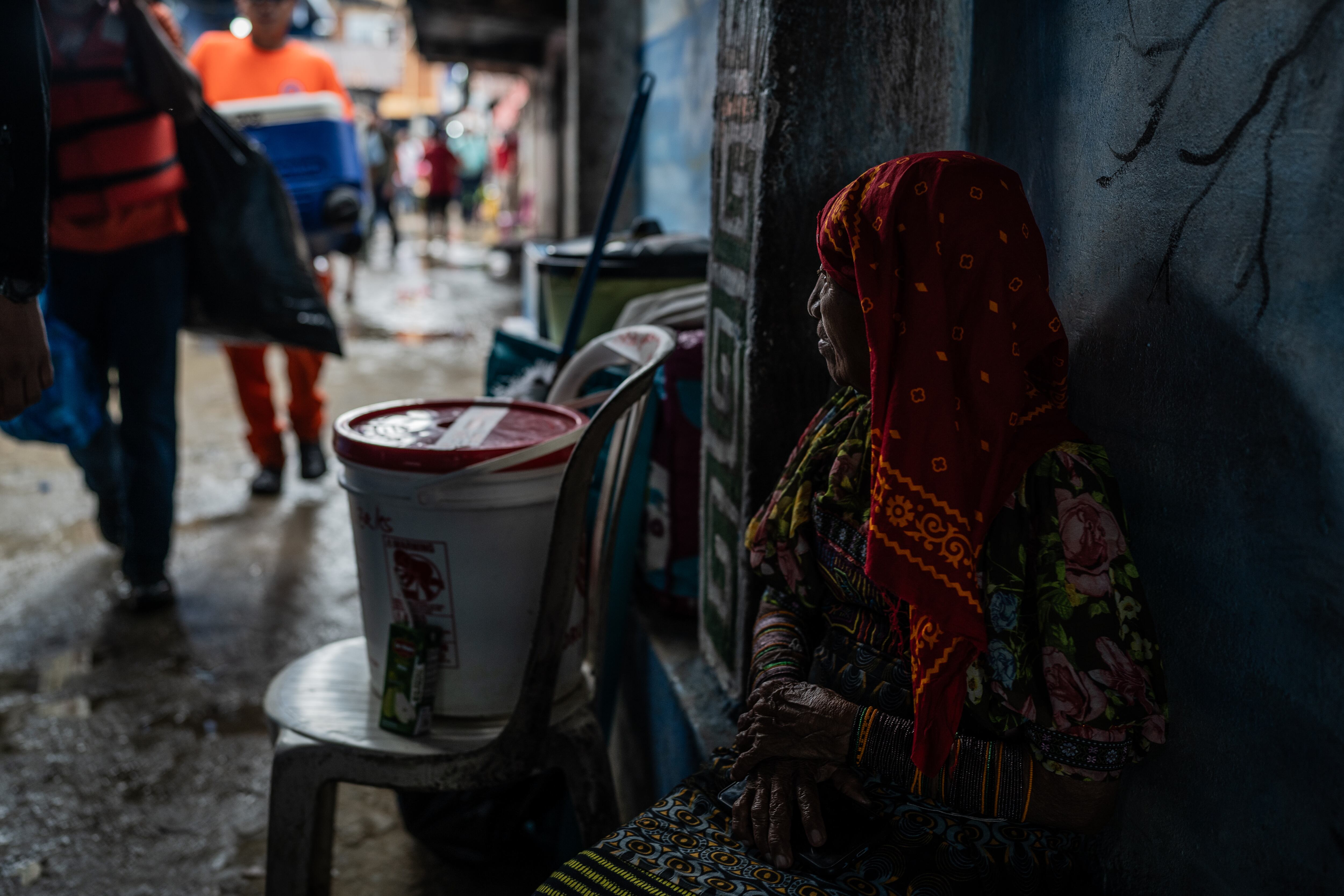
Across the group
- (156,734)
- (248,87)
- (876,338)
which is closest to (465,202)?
(248,87)

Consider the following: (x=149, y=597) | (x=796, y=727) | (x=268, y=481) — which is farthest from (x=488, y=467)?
(x=268, y=481)

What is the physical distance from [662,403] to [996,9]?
1.12 meters

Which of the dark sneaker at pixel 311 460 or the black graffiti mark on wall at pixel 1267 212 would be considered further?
the dark sneaker at pixel 311 460

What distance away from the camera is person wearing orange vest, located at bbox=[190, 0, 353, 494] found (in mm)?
4047

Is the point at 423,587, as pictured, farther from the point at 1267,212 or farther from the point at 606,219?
the point at 1267,212

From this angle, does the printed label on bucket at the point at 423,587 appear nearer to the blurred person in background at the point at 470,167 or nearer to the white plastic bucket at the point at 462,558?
the white plastic bucket at the point at 462,558

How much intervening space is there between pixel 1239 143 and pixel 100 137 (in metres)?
2.91

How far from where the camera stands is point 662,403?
237 centimetres

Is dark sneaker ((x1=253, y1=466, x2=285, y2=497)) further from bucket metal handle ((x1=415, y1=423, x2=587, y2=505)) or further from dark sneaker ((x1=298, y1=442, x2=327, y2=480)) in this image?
bucket metal handle ((x1=415, y1=423, x2=587, y2=505))

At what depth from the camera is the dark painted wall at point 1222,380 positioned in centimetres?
96

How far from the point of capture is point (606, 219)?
252cm

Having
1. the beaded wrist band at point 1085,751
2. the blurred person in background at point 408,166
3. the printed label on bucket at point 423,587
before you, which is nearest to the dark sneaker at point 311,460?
the printed label on bucket at point 423,587

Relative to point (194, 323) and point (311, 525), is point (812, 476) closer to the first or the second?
point (194, 323)

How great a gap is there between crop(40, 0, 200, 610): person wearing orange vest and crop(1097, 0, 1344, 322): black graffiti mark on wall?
2.72 metres
